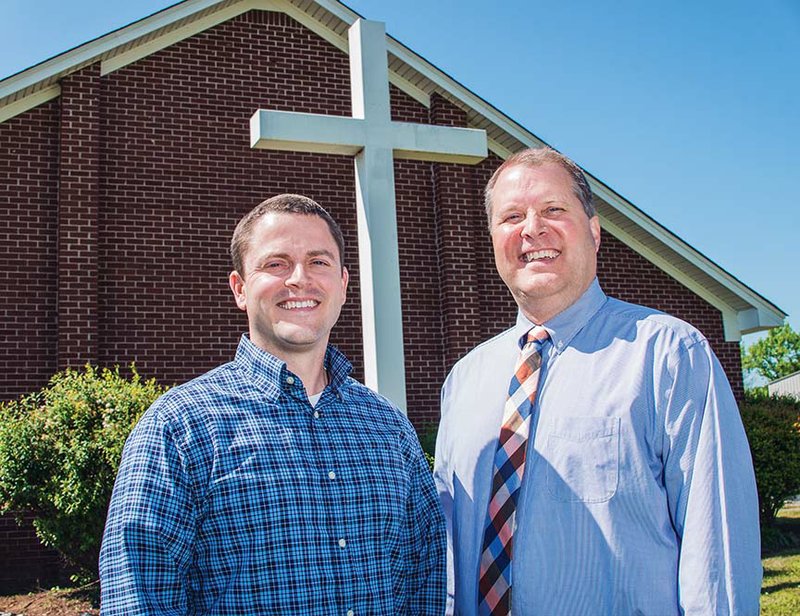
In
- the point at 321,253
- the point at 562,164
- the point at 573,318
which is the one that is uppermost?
the point at 562,164

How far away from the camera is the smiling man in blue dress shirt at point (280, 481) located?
2.05 m

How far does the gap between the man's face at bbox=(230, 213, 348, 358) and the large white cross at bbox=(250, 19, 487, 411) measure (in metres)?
2.14

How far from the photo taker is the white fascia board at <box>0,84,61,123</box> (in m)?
8.38

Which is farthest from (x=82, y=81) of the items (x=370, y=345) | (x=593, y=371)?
(x=593, y=371)

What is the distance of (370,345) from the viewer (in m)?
4.70

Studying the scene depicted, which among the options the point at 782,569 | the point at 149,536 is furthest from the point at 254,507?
the point at 782,569

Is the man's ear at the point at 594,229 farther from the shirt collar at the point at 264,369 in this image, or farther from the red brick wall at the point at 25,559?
the red brick wall at the point at 25,559

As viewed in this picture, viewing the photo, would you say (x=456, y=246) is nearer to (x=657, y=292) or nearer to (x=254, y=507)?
(x=657, y=292)

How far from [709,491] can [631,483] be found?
21 cm

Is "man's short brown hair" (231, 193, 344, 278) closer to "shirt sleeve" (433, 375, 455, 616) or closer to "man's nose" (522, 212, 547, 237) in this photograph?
"man's nose" (522, 212, 547, 237)

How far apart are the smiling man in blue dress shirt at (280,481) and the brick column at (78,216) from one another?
6.10 m

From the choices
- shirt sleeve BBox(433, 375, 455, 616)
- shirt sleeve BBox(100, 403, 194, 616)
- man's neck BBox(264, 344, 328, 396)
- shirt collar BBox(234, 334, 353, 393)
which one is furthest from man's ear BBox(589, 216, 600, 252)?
shirt sleeve BBox(100, 403, 194, 616)

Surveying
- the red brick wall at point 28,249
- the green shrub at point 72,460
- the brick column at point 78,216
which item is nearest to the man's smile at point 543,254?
the green shrub at point 72,460

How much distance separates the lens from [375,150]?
4918 mm
